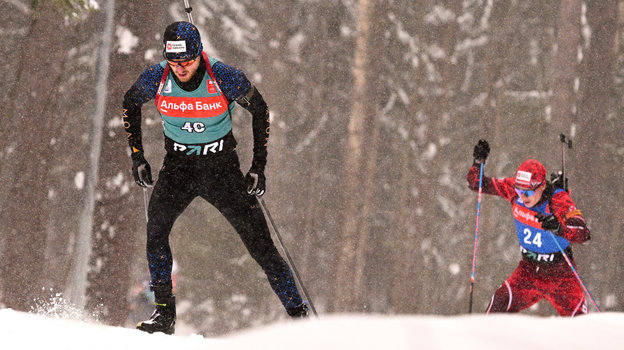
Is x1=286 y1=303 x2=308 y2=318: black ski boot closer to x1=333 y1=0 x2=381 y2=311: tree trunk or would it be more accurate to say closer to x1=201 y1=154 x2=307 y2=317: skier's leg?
x1=201 y1=154 x2=307 y2=317: skier's leg

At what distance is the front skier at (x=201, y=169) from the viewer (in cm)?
424

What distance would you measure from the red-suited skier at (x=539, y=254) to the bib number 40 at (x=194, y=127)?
307cm

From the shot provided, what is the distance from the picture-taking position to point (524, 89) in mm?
14117

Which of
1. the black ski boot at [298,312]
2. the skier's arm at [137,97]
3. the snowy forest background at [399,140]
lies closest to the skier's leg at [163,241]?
the skier's arm at [137,97]

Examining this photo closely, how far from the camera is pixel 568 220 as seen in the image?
567 centimetres

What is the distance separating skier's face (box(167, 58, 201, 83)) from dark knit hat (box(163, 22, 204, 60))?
0.06 metres

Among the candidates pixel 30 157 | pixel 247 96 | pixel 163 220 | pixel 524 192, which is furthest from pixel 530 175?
pixel 30 157

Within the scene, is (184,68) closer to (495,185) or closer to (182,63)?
(182,63)

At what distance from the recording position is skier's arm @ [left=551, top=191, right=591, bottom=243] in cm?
557

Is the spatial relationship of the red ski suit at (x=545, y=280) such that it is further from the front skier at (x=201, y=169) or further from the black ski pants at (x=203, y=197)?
the black ski pants at (x=203, y=197)

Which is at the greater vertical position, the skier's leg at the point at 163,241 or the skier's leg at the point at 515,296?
the skier's leg at the point at 163,241

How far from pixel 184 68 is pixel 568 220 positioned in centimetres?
369

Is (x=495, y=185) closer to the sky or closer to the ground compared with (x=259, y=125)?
closer to the ground

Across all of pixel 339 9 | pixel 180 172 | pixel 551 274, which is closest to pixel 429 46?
pixel 339 9
